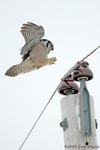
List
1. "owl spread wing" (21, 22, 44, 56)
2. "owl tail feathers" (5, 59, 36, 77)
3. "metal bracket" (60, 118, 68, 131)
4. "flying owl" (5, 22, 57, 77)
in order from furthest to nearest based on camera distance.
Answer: "metal bracket" (60, 118, 68, 131), "owl spread wing" (21, 22, 44, 56), "flying owl" (5, 22, 57, 77), "owl tail feathers" (5, 59, 36, 77)

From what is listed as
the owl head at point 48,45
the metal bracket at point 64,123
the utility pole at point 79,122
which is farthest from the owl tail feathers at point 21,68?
the metal bracket at point 64,123

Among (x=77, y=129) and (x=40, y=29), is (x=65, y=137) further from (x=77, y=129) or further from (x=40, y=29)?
(x=40, y=29)

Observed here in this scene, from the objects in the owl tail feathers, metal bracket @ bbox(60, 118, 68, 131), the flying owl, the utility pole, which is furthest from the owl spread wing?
metal bracket @ bbox(60, 118, 68, 131)

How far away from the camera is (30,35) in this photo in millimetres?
4508

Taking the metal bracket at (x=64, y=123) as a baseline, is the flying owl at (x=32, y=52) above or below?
above

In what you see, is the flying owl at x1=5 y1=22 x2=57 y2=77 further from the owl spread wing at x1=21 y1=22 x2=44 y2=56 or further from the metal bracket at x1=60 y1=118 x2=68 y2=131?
the metal bracket at x1=60 y1=118 x2=68 y2=131

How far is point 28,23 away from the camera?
461 centimetres

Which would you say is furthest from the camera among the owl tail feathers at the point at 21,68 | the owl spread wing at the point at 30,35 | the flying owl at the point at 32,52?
the owl spread wing at the point at 30,35

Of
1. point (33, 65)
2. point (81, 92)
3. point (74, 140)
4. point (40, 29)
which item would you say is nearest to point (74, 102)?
point (81, 92)

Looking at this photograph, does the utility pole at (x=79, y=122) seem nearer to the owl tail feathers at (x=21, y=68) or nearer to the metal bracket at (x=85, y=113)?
the metal bracket at (x=85, y=113)

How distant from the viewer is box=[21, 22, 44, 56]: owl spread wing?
4.36 m

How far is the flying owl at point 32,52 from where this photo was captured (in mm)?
4081

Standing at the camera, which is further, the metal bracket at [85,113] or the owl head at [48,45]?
the metal bracket at [85,113]

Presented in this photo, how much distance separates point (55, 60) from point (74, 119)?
0.99 m
